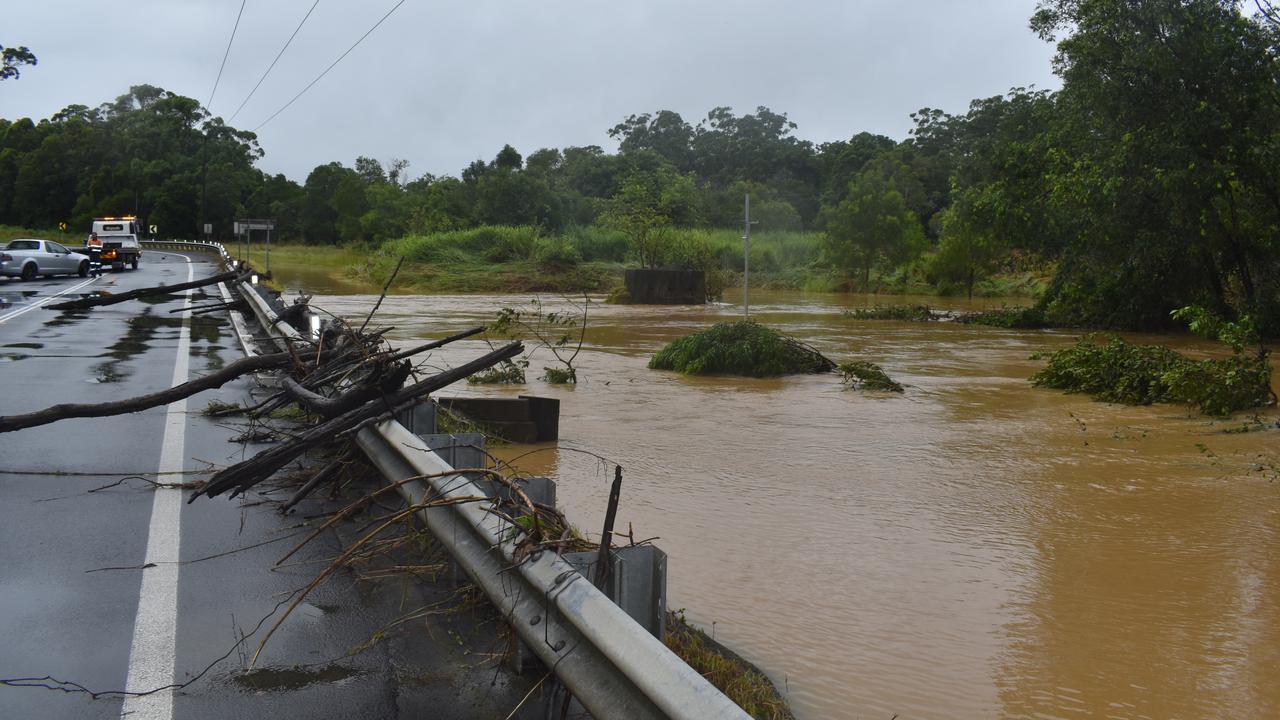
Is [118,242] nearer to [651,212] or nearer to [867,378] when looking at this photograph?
[651,212]

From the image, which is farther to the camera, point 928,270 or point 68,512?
point 928,270

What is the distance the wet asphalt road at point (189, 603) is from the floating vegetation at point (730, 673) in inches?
32.4

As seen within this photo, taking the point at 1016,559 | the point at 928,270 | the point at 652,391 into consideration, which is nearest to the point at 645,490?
the point at 1016,559

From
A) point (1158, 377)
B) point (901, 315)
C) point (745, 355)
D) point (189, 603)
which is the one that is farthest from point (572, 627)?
A: point (901, 315)

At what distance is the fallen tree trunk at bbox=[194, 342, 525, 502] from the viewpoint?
5473mm

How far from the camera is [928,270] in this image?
5091cm

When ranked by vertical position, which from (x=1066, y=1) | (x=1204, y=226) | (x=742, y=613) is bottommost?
(x=742, y=613)

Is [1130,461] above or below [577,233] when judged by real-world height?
below

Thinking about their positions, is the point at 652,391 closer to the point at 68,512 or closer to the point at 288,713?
the point at 68,512

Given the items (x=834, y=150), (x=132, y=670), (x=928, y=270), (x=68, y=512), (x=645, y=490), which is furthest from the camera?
(x=834, y=150)

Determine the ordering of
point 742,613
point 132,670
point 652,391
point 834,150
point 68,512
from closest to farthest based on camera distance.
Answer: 1. point 132,670
2. point 742,613
3. point 68,512
4. point 652,391
5. point 834,150

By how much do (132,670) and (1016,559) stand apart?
5.41 metres

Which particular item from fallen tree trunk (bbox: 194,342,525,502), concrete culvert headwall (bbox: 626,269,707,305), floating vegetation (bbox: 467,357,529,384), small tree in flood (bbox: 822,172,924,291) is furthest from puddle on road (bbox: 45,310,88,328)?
small tree in flood (bbox: 822,172,924,291)

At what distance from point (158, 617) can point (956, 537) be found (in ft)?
17.3
